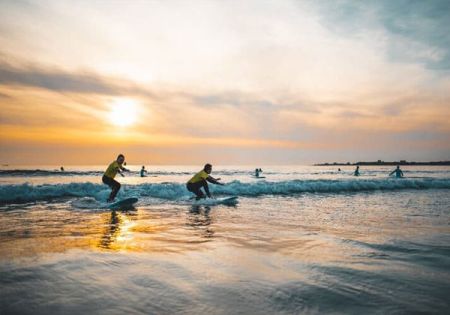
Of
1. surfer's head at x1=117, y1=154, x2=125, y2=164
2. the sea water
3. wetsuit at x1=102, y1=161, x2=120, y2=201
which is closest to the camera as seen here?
the sea water

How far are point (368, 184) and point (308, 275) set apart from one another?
2431 cm

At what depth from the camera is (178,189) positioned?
66.8 ft

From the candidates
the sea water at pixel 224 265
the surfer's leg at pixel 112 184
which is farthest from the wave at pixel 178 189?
the sea water at pixel 224 265

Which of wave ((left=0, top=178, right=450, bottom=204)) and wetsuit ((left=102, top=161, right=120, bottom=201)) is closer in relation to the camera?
wetsuit ((left=102, top=161, right=120, bottom=201))

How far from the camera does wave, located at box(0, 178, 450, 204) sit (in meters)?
16.5

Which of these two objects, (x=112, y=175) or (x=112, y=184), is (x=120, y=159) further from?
(x=112, y=184)

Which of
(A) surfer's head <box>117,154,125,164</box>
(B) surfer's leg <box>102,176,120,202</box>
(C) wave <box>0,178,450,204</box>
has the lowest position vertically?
(C) wave <box>0,178,450,204</box>

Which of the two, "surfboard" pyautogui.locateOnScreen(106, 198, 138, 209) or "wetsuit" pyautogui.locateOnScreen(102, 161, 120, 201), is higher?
"wetsuit" pyautogui.locateOnScreen(102, 161, 120, 201)

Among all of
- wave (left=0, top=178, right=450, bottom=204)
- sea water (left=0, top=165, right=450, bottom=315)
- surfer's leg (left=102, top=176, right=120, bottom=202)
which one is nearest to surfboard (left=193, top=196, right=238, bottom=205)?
wave (left=0, top=178, right=450, bottom=204)

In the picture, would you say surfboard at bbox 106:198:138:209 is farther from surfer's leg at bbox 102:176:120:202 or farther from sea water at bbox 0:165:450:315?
sea water at bbox 0:165:450:315

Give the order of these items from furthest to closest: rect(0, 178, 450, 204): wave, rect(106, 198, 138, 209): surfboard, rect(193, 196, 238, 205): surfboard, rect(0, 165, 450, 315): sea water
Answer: rect(0, 178, 450, 204): wave < rect(193, 196, 238, 205): surfboard < rect(106, 198, 138, 209): surfboard < rect(0, 165, 450, 315): sea water

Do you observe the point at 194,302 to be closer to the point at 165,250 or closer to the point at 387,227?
the point at 165,250

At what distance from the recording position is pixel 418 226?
8.66 m

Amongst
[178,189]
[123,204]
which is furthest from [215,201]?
[178,189]
